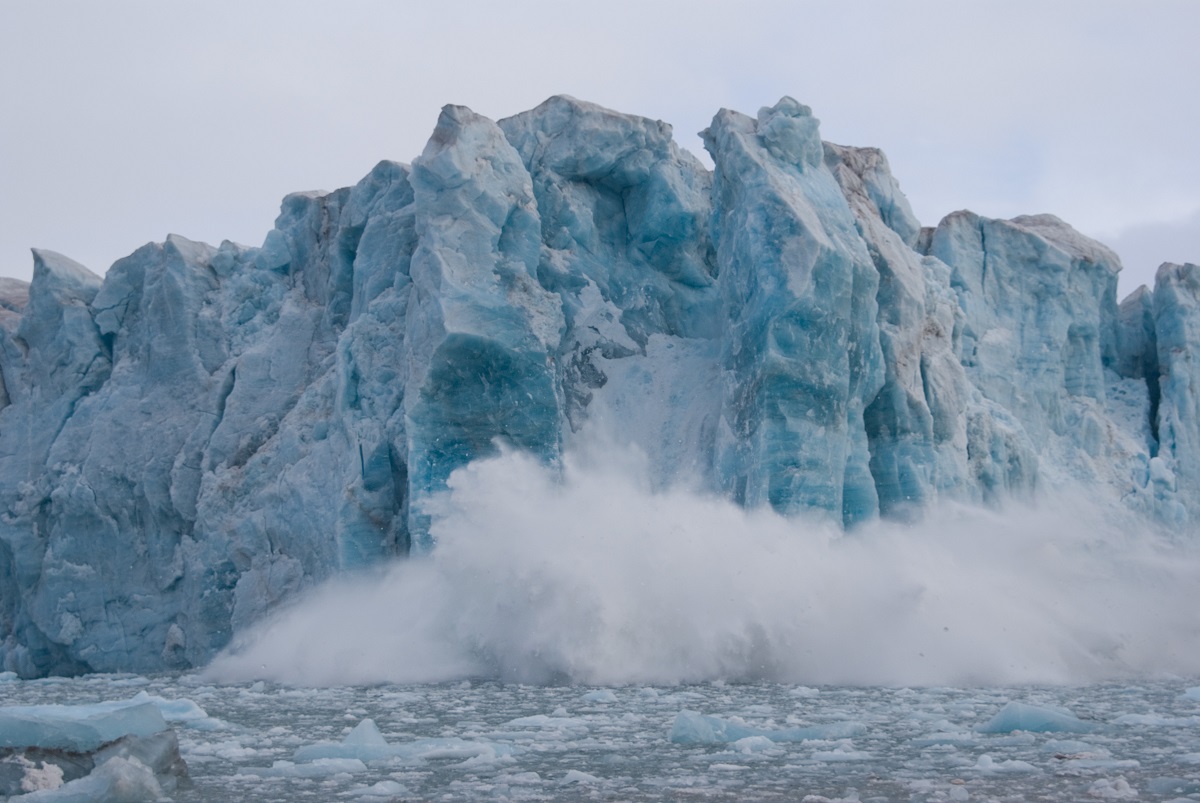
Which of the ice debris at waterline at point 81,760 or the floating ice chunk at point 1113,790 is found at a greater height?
the ice debris at waterline at point 81,760

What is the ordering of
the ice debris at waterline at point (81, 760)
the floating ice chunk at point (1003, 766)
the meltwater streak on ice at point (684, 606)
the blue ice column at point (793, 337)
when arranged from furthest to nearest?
the blue ice column at point (793, 337) < the meltwater streak on ice at point (684, 606) < the floating ice chunk at point (1003, 766) < the ice debris at waterline at point (81, 760)

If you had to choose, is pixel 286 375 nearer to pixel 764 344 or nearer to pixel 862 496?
pixel 764 344

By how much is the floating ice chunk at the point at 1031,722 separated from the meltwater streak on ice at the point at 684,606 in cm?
461

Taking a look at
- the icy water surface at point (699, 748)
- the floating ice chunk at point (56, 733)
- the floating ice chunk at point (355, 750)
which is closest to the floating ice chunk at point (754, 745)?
the icy water surface at point (699, 748)

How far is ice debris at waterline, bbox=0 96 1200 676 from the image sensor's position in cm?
1564

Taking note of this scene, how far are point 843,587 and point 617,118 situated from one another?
8.06m

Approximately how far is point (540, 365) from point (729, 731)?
8555 mm

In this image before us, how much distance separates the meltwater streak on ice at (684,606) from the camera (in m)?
13.1

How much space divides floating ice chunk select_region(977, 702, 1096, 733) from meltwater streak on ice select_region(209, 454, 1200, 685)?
15.1 feet

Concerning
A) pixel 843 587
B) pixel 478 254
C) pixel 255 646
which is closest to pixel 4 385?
pixel 255 646

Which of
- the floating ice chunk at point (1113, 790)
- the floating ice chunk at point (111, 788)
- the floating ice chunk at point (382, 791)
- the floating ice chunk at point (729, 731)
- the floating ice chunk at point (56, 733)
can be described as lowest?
the floating ice chunk at point (729, 731)

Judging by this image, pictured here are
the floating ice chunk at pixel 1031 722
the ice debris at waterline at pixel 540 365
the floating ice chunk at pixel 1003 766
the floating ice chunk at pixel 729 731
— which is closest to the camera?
the floating ice chunk at pixel 1003 766

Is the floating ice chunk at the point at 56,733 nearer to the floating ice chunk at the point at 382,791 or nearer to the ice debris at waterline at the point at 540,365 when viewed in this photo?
the floating ice chunk at the point at 382,791

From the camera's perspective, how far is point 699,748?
7430 mm
